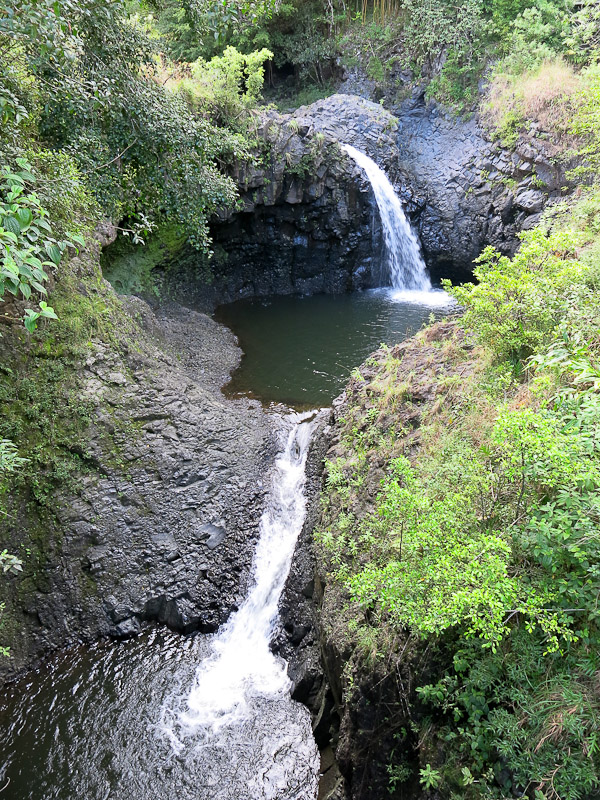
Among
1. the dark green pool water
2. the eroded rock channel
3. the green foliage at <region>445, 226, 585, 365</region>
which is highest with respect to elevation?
the green foliage at <region>445, 226, 585, 365</region>

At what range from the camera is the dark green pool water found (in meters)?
11.1

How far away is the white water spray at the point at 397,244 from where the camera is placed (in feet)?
54.2

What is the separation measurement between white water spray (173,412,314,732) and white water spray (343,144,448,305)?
1035 centimetres

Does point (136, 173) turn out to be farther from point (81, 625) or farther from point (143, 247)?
point (81, 625)

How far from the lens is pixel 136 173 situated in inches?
305

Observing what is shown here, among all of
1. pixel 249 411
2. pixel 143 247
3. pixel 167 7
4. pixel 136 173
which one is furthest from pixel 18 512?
pixel 167 7

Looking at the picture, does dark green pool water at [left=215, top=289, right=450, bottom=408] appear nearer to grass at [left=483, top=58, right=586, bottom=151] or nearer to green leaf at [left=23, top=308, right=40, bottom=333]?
grass at [left=483, top=58, right=586, bottom=151]

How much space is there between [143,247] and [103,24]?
6.29 meters

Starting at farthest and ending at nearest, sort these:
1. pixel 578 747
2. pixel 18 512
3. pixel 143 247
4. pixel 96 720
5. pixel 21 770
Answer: pixel 143 247 → pixel 18 512 → pixel 96 720 → pixel 21 770 → pixel 578 747

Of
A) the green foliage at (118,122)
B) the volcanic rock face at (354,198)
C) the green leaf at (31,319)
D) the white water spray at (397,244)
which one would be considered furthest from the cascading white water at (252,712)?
the white water spray at (397,244)

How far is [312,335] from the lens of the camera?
13.8 m

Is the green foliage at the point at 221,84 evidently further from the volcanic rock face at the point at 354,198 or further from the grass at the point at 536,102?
the grass at the point at 536,102

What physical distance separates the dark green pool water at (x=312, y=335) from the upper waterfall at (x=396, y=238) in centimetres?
82

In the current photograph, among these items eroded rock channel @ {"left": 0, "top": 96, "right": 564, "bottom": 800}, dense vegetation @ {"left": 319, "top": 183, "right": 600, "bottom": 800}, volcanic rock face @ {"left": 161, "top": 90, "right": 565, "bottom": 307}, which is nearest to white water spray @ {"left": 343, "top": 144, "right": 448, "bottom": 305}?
volcanic rock face @ {"left": 161, "top": 90, "right": 565, "bottom": 307}
